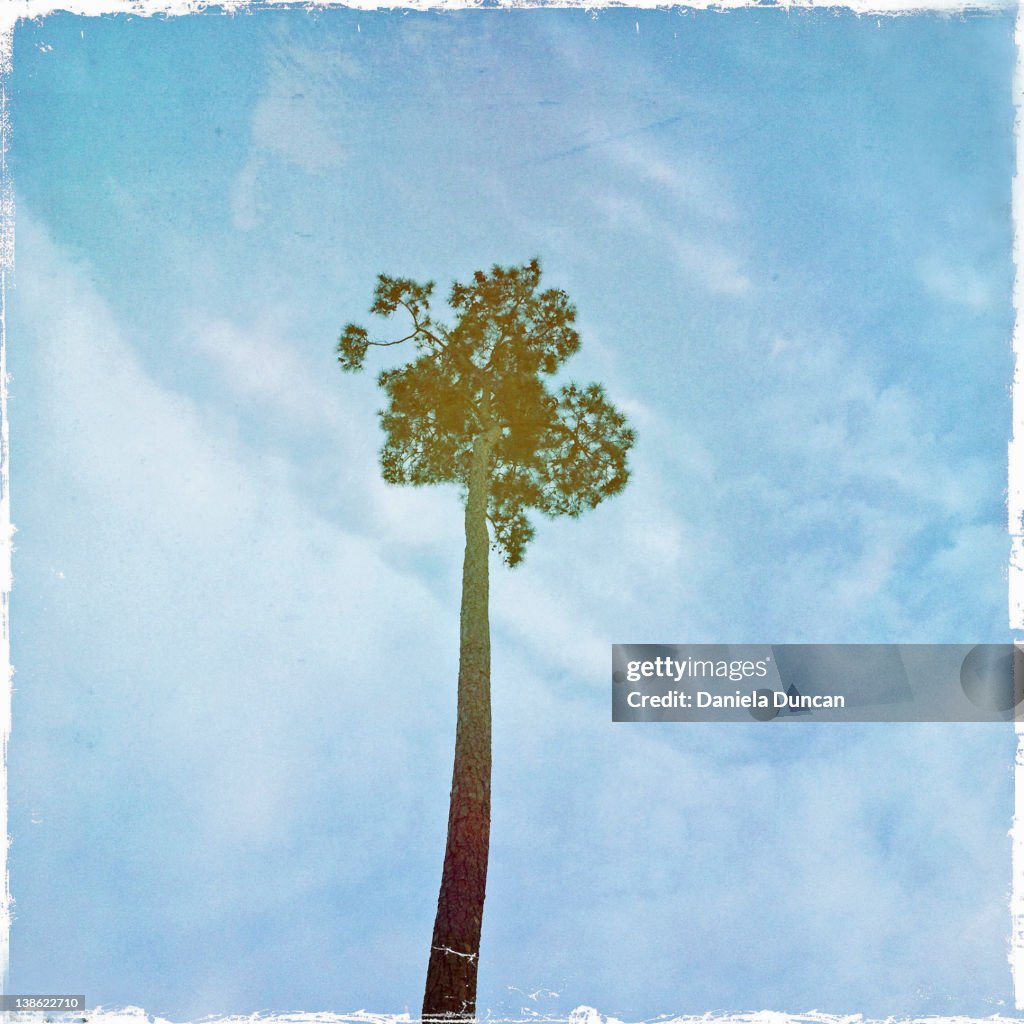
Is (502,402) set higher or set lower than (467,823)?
higher

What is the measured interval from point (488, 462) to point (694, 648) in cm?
382

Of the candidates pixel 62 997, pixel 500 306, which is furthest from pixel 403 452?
pixel 62 997

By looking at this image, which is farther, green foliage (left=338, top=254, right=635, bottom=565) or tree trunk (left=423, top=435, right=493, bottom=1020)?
green foliage (left=338, top=254, right=635, bottom=565)

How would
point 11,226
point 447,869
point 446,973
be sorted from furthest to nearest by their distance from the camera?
point 11,226 → point 447,869 → point 446,973

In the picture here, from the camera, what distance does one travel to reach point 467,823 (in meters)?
7.66

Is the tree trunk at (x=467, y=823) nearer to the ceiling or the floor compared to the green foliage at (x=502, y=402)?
Answer: nearer to the floor

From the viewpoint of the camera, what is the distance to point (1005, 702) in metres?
9.23

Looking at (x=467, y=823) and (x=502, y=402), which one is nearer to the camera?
(x=467, y=823)

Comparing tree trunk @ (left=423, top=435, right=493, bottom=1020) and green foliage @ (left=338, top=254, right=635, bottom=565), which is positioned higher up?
green foliage @ (left=338, top=254, right=635, bottom=565)

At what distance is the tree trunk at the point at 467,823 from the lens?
265 inches

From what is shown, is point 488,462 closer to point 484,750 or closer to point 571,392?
point 571,392

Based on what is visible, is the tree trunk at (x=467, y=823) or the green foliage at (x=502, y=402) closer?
the tree trunk at (x=467, y=823)

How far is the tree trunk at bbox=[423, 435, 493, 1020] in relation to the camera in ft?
22.1

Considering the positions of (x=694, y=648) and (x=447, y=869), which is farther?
(x=694, y=648)
